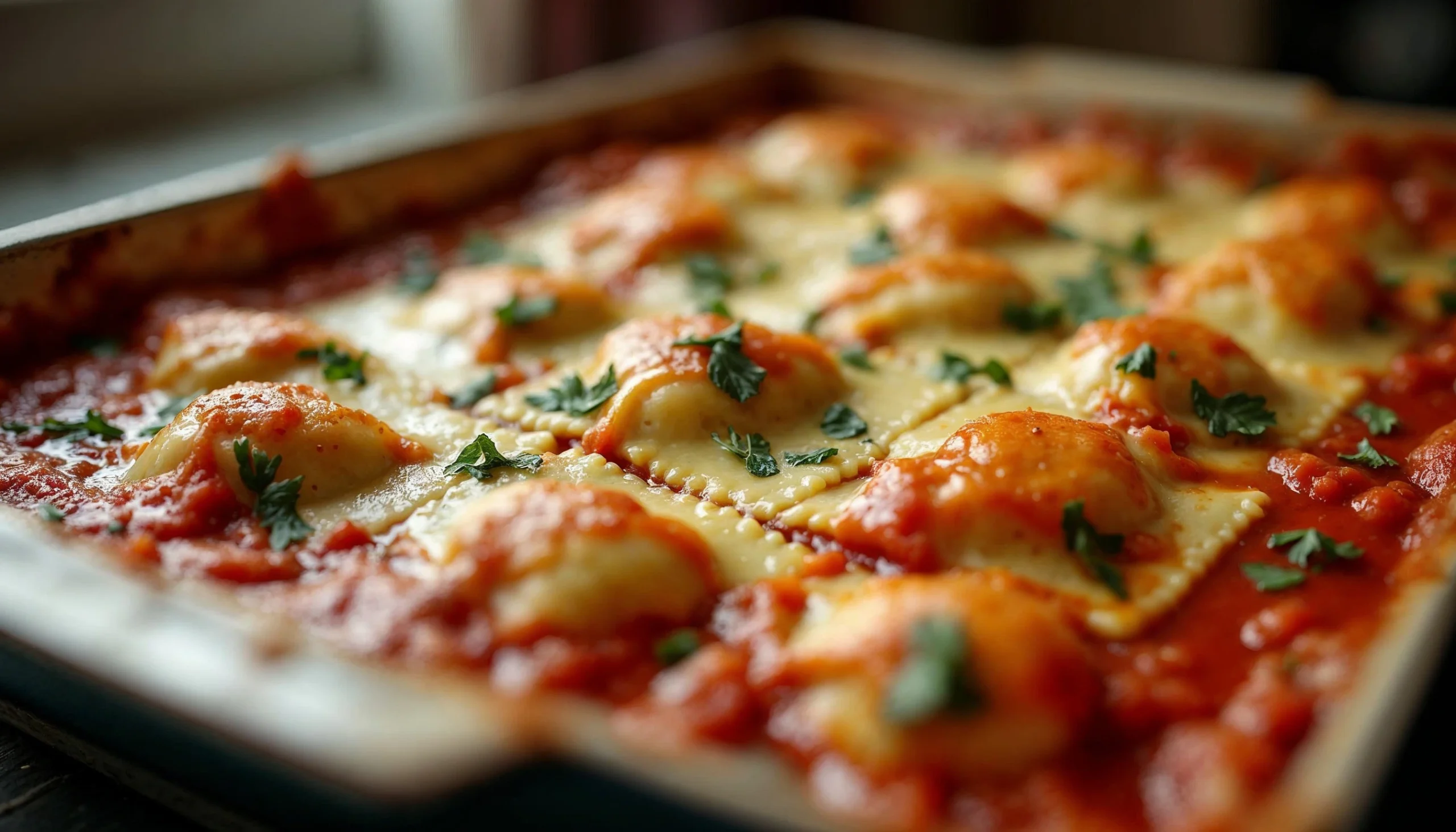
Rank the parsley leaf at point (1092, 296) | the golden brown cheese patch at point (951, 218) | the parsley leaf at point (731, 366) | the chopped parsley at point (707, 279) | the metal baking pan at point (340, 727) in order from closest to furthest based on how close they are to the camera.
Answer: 1. the metal baking pan at point (340, 727)
2. the parsley leaf at point (731, 366)
3. the parsley leaf at point (1092, 296)
4. the chopped parsley at point (707, 279)
5. the golden brown cheese patch at point (951, 218)

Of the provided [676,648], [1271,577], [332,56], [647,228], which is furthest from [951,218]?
[332,56]

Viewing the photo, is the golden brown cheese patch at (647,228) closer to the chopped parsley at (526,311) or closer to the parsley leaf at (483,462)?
the chopped parsley at (526,311)

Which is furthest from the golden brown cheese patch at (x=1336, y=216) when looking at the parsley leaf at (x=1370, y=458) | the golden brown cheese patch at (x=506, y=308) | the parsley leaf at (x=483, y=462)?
the parsley leaf at (x=483, y=462)

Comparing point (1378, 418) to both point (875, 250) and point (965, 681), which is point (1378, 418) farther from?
point (965, 681)

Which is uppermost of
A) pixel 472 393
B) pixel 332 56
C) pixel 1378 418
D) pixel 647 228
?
pixel 332 56

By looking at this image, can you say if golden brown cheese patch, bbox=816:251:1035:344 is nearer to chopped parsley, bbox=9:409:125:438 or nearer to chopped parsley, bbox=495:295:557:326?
chopped parsley, bbox=495:295:557:326

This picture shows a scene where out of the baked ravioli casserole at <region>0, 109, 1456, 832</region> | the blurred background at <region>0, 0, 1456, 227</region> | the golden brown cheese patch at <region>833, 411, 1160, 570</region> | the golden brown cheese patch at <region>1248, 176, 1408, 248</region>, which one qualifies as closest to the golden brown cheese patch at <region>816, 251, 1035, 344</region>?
the baked ravioli casserole at <region>0, 109, 1456, 832</region>
